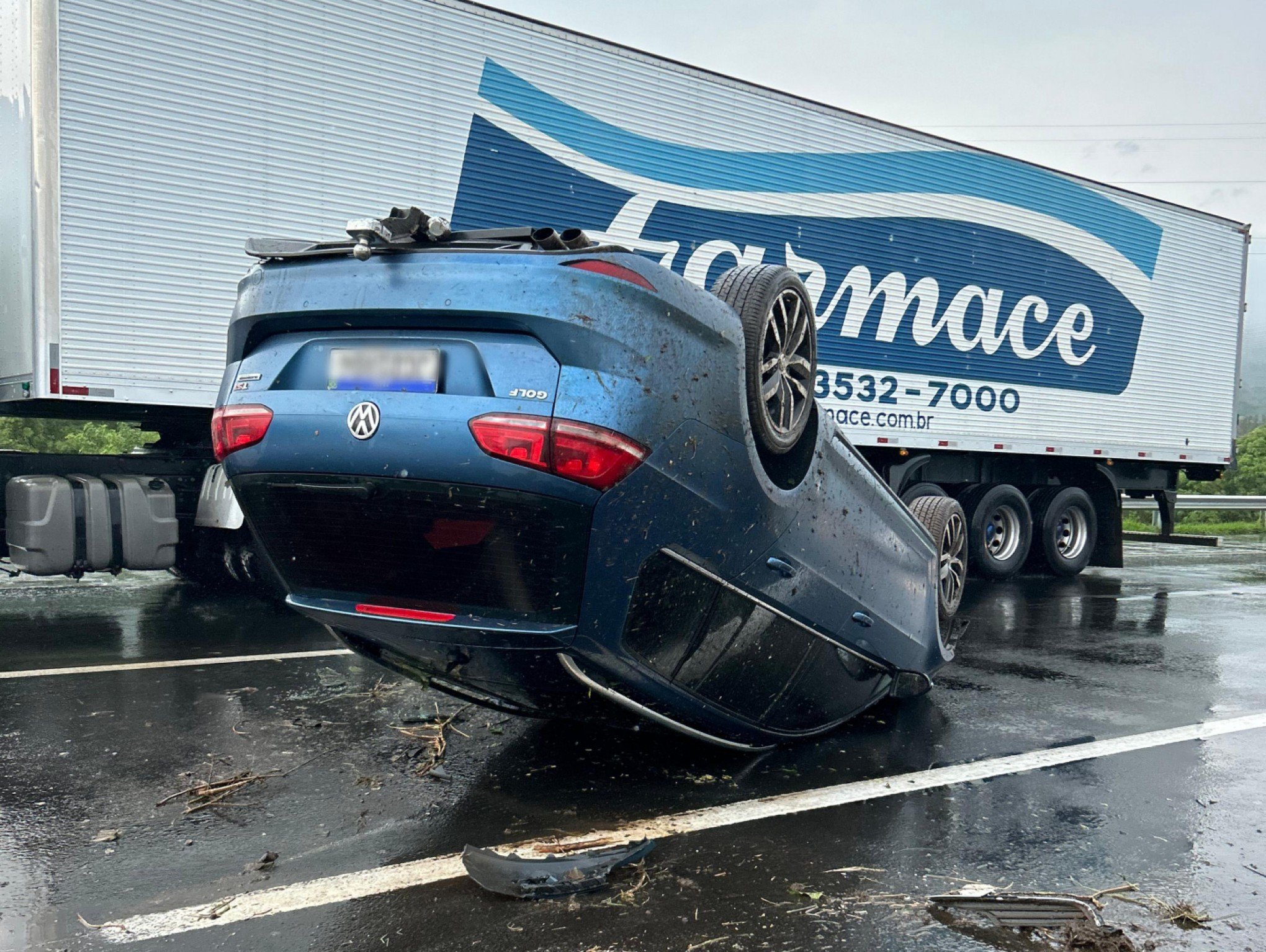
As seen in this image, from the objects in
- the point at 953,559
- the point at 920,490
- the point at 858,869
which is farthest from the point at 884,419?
the point at 858,869

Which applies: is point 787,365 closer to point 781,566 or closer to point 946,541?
point 781,566

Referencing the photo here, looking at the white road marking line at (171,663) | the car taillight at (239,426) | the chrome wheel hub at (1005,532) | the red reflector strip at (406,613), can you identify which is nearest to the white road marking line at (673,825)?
the red reflector strip at (406,613)

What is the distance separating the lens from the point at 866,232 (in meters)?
10.5

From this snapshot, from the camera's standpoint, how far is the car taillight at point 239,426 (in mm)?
3299

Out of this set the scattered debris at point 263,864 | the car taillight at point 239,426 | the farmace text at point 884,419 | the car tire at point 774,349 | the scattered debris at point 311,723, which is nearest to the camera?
the scattered debris at point 263,864

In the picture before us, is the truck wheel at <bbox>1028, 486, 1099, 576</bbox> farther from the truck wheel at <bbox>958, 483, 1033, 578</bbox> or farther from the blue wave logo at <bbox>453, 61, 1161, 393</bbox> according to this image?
the blue wave logo at <bbox>453, 61, 1161, 393</bbox>

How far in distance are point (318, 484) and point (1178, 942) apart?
2.66m

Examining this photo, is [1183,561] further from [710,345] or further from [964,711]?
[710,345]

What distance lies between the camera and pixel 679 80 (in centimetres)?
941

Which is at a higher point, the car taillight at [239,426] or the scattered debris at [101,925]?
the car taillight at [239,426]

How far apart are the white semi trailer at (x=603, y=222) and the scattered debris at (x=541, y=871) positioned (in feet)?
16.3

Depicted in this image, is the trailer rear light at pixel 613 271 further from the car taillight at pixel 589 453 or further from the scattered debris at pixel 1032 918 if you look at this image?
the scattered debris at pixel 1032 918

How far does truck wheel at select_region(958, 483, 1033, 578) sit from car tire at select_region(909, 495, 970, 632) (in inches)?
225

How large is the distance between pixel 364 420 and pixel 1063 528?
36.5 ft
